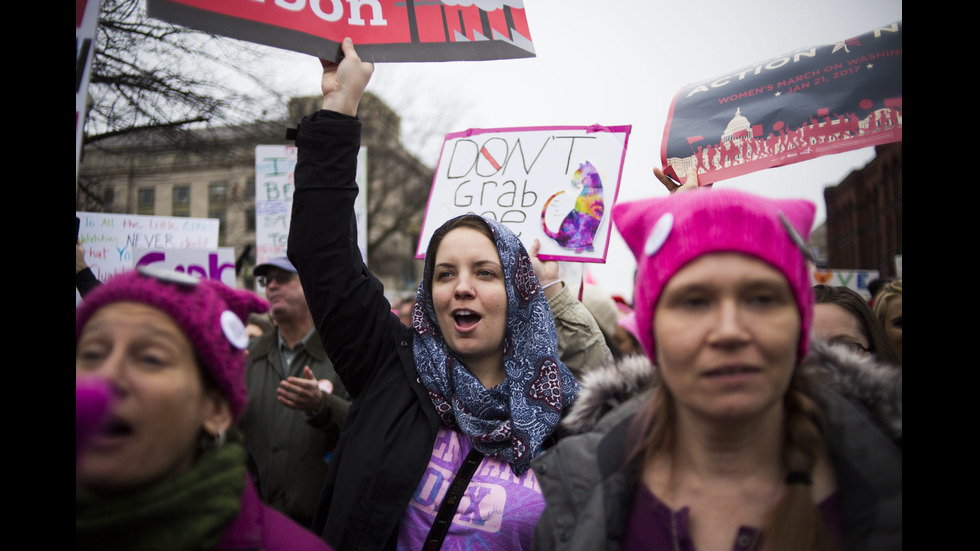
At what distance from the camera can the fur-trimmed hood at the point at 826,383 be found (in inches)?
50.0

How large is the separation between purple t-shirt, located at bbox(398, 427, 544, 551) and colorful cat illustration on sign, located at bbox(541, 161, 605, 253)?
4.29ft

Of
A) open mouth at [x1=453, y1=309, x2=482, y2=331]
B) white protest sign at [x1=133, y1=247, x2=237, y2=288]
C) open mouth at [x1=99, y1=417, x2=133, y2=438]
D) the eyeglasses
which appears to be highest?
white protest sign at [x1=133, y1=247, x2=237, y2=288]

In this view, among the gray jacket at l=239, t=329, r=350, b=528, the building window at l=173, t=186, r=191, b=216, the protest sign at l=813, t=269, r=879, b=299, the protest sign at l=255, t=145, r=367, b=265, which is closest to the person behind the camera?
the gray jacket at l=239, t=329, r=350, b=528

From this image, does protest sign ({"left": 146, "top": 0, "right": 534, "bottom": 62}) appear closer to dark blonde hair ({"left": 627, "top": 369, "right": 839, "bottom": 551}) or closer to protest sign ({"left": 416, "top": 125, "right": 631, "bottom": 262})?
protest sign ({"left": 416, "top": 125, "right": 631, "bottom": 262})

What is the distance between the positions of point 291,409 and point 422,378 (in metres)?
1.60

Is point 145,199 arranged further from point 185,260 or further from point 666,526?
point 666,526

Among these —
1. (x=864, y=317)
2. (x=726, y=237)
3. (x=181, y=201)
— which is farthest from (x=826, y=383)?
(x=181, y=201)

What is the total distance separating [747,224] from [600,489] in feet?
2.03

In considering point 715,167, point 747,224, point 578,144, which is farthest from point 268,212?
point 747,224

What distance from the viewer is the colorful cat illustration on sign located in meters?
2.95

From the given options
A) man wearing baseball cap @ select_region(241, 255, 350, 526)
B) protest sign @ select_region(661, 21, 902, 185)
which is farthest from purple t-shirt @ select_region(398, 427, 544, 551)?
protest sign @ select_region(661, 21, 902, 185)

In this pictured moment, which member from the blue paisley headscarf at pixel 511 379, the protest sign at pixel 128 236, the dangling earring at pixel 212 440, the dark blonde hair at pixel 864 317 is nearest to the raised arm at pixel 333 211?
the blue paisley headscarf at pixel 511 379

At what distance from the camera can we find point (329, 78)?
192 cm
